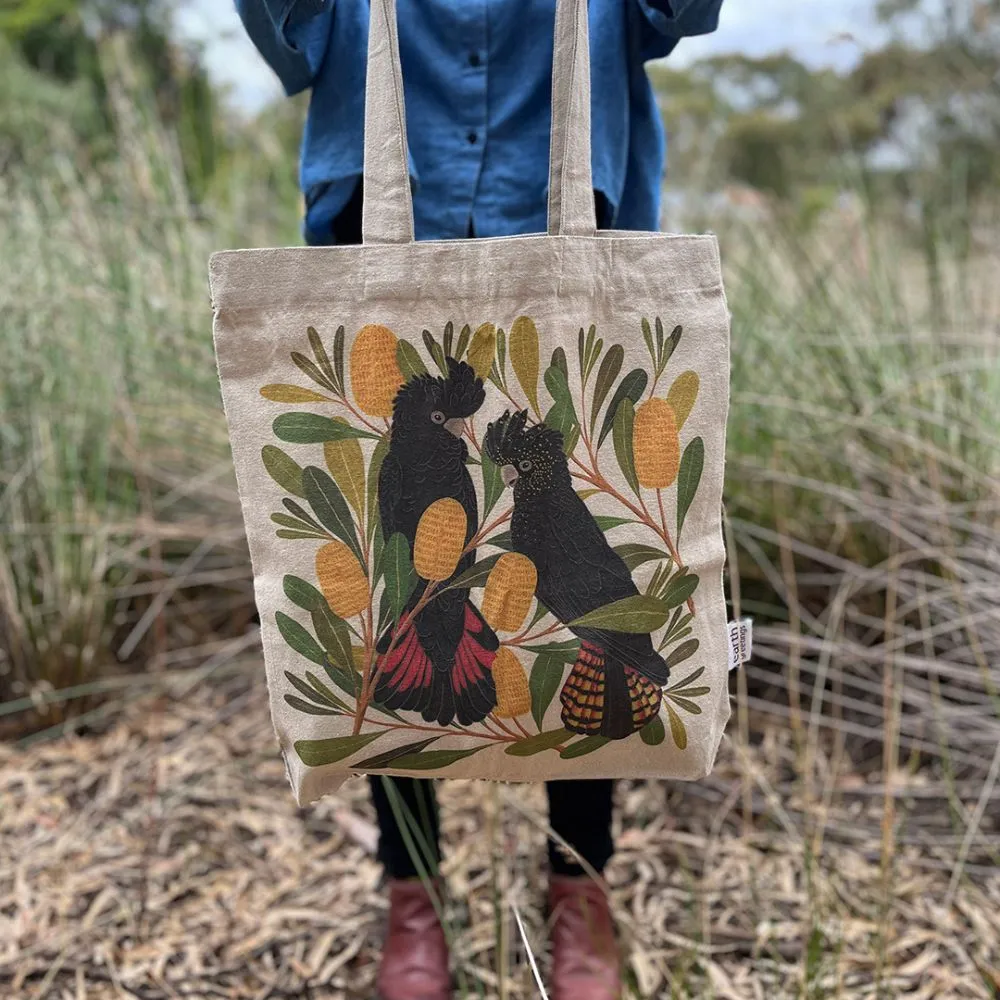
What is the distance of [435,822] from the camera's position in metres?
1.21

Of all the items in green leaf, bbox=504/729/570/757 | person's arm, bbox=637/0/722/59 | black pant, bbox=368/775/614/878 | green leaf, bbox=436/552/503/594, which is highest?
person's arm, bbox=637/0/722/59

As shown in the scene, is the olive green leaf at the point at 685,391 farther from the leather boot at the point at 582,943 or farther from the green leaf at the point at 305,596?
the leather boot at the point at 582,943

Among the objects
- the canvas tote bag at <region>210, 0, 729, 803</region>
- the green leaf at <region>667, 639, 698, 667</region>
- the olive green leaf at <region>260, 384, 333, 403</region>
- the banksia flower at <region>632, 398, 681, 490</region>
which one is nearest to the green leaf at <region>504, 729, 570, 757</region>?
the canvas tote bag at <region>210, 0, 729, 803</region>

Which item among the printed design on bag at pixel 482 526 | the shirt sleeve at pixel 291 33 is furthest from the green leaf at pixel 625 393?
the shirt sleeve at pixel 291 33

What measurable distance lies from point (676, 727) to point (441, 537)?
250mm

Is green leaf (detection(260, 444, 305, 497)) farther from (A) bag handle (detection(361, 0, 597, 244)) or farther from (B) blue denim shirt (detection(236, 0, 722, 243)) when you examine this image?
(B) blue denim shirt (detection(236, 0, 722, 243))

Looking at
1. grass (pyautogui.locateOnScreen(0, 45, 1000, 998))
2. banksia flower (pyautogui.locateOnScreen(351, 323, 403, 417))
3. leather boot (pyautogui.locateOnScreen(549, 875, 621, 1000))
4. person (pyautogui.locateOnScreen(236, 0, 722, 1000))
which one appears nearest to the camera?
banksia flower (pyautogui.locateOnScreen(351, 323, 403, 417))

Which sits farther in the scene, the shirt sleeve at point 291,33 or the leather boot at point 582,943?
the leather boot at point 582,943

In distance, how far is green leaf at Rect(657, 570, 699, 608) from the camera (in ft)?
2.68

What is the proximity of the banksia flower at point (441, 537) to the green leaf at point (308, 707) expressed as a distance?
0.14 m

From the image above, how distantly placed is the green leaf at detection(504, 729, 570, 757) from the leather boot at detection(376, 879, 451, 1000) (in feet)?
1.53

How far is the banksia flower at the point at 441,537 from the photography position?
0.80 m

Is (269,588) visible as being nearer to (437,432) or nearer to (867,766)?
(437,432)

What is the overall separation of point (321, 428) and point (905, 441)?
113 centimetres
